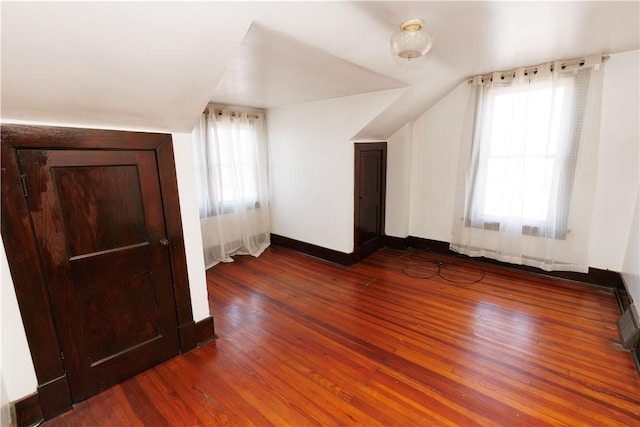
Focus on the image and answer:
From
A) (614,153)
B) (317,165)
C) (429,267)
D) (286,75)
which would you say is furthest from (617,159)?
(286,75)

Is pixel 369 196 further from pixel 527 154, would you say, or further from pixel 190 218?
pixel 190 218

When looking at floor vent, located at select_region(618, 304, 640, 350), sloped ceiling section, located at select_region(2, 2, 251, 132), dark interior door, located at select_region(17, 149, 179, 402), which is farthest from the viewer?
floor vent, located at select_region(618, 304, 640, 350)

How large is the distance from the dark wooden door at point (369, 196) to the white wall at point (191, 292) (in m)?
2.06

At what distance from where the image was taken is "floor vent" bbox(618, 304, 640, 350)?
204 cm

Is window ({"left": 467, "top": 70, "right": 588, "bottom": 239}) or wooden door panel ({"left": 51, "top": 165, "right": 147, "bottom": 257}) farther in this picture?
window ({"left": 467, "top": 70, "right": 588, "bottom": 239})

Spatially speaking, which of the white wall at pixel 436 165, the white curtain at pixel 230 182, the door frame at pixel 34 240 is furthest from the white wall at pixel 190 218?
the white wall at pixel 436 165

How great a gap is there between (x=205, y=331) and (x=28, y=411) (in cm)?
100

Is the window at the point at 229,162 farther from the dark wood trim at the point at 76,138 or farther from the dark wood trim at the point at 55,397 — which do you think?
the dark wood trim at the point at 55,397

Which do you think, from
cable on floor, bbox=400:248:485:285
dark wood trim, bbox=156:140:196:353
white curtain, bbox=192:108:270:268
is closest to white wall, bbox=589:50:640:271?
cable on floor, bbox=400:248:485:285

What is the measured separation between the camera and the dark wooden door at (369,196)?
12.1ft

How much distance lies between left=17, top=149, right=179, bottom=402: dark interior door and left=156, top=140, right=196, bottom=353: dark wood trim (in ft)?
0.14

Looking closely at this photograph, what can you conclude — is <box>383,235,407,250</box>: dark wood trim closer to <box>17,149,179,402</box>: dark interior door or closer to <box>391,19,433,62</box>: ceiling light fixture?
<box>391,19,433,62</box>: ceiling light fixture

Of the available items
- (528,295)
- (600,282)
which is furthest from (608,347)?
(600,282)

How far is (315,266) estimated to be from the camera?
3758 millimetres
